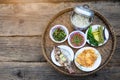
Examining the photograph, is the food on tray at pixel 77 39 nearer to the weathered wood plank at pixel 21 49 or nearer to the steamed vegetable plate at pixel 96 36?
the steamed vegetable plate at pixel 96 36

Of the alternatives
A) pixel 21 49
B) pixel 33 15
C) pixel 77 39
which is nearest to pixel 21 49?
pixel 21 49

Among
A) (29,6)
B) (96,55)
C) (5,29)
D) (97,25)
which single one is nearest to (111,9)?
(97,25)

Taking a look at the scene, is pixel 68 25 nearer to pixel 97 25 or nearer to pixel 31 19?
pixel 97 25

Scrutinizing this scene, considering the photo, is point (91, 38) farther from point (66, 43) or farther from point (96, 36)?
point (66, 43)

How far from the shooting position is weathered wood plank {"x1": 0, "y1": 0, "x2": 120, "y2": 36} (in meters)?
2.53

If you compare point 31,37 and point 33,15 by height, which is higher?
point 33,15

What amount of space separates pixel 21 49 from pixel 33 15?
312 mm

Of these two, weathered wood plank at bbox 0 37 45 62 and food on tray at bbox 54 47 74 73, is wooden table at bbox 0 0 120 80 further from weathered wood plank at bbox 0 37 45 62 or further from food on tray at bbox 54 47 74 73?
food on tray at bbox 54 47 74 73

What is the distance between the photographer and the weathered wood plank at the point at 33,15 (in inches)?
99.5

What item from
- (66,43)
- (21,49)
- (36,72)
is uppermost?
(66,43)

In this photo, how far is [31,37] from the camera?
251cm

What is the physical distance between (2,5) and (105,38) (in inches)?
38.1

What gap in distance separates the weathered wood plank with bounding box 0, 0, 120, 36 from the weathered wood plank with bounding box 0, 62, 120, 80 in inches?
10.6

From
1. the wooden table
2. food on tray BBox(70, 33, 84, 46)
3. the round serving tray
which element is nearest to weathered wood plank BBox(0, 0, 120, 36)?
the wooden table
